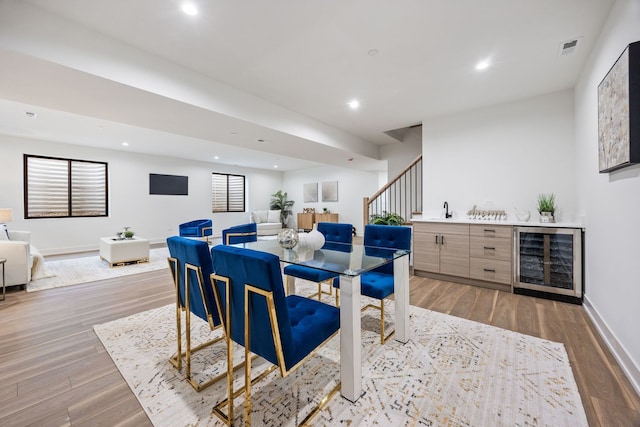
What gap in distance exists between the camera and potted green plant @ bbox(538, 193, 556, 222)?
3.43 m

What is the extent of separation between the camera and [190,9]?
200 cm

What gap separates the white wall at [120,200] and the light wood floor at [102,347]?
11.3ft

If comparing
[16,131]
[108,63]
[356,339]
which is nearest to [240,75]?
[108,63]

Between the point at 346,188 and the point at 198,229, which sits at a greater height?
the point at 346,188

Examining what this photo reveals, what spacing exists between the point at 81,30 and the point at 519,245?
5.04 metres

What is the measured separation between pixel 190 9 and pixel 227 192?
826 cm

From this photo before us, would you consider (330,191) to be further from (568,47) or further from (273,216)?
(568,47)

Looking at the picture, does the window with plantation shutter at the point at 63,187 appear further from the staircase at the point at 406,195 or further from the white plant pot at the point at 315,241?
the white plant pot at the point at 315,241

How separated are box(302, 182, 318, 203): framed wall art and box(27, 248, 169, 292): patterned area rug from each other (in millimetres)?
5794

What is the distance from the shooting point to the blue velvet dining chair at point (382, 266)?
2234 mm

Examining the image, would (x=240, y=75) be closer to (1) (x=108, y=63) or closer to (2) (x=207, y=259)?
(1) (x=108, y=63)

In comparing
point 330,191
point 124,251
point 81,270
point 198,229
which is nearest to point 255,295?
point 124,251

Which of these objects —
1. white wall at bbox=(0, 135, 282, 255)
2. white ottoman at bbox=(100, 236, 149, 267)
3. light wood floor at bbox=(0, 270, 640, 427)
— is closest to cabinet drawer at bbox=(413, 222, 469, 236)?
light wood floor at bbox=(0, 270, 640, 427)

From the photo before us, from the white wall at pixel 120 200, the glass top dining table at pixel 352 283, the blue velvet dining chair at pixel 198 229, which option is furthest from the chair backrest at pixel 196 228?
the glass top dining table at pixel 352 283
